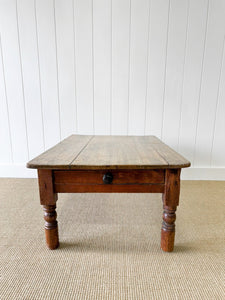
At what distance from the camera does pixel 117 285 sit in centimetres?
93

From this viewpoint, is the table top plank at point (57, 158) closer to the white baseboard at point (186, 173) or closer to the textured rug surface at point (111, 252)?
the textured rug surface at point (111, 252)

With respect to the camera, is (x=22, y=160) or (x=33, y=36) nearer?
(x=33, y=36)

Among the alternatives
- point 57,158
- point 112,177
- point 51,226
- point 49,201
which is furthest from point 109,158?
point 51,226

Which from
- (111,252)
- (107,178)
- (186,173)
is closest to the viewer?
(107,178)

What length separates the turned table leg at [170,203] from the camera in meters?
1.04

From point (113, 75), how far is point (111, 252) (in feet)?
5.51

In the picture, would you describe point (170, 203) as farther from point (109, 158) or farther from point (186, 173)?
point (186, 173)

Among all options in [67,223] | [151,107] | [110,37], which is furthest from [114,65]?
[67,223]

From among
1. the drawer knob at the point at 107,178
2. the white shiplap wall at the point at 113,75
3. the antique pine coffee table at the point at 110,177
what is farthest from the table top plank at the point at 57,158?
Answer: the white shiplap wall at the point at 113,75

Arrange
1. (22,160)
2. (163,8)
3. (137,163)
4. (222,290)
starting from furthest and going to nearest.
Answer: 1. (22,160)
2. (163,8)
3. (137,163)
4. (222,290)

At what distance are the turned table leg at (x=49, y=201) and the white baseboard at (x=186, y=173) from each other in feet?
4.36

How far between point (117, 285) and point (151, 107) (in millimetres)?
1698

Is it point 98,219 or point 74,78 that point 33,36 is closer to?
point 74,78

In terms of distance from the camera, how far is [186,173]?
228 cm
